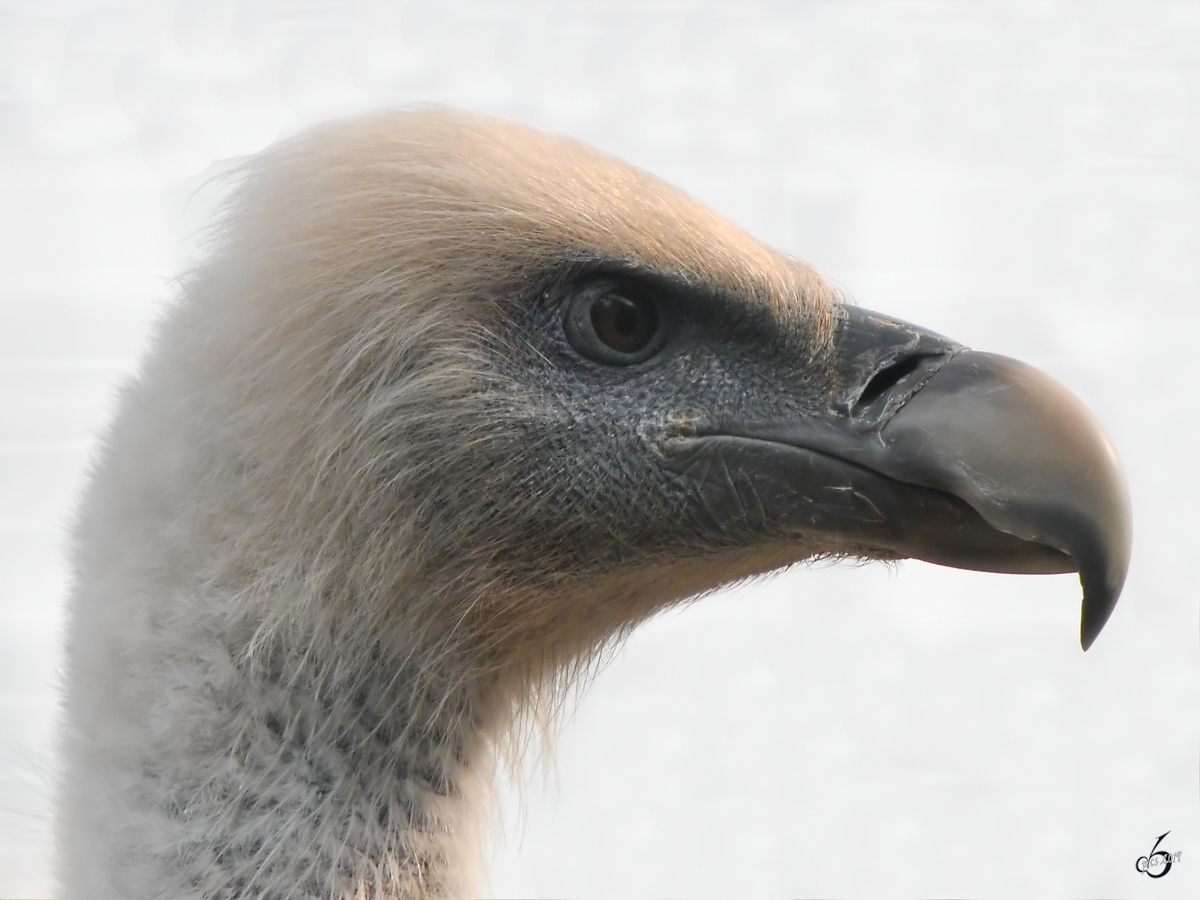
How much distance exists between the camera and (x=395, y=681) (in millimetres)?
2316

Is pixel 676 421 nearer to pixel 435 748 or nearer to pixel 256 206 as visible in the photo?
pixel 435 748

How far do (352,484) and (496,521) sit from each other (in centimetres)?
23

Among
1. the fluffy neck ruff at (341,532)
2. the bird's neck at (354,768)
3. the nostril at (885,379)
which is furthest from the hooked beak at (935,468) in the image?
the bird's neck at (354,768)

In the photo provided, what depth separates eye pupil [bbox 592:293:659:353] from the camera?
231 centimetres

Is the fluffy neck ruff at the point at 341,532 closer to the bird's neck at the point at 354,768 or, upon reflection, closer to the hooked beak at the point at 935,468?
the bird's neck at the point at 354,768

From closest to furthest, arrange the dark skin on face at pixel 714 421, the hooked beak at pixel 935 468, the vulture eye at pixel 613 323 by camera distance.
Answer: the hooked beak at pixel 935 468 → the dark skin on face at pixel 714 421 → the vulture eye at pixel 613 323

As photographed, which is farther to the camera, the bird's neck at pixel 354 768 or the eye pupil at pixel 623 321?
the eye pupil at pixel 623 321

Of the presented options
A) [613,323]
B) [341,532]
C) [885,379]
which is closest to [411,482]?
[341,532]

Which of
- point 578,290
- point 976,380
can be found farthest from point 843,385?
point 578,290

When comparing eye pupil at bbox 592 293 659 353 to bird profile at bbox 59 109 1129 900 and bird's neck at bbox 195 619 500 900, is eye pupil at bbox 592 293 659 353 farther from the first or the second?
bird's neck at bbox 195 619 500 900

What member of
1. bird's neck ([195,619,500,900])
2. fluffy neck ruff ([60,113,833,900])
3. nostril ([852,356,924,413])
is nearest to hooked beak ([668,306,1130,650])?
nostril ([852,356,924,413])

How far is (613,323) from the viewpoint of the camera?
232cm

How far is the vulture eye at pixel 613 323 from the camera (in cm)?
230

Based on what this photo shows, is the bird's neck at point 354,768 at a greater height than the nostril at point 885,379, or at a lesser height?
lesser
